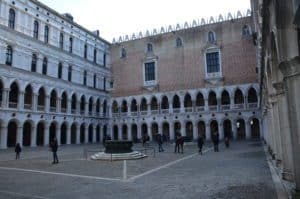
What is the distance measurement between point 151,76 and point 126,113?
7.52 meters

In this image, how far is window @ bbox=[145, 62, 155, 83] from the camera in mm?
42281

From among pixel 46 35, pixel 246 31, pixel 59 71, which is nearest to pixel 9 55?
pixel 46 35

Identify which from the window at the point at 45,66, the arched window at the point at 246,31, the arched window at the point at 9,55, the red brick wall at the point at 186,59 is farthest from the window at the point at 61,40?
the arched window at the point at 246,31

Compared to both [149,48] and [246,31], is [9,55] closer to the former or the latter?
[149,48]

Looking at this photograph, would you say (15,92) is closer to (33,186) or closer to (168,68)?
(168,68)

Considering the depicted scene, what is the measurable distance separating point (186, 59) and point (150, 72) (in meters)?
6.45

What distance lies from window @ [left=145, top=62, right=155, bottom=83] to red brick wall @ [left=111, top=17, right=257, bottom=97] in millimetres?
999

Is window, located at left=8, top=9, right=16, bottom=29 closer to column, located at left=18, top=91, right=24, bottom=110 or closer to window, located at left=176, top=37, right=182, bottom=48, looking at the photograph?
column, located at left=18, top=91, right=24, bottom=110

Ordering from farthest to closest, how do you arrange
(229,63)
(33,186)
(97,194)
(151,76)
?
1. (151,76)
2. (229,63)
3. (33,186)
4. (97,194)

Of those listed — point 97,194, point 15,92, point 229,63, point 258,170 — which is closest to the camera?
point 97,194

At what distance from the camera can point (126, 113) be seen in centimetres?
4334

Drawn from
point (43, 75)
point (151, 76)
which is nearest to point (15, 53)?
point (43, 75)

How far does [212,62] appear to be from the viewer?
38.1 m

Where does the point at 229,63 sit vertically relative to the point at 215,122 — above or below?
above
